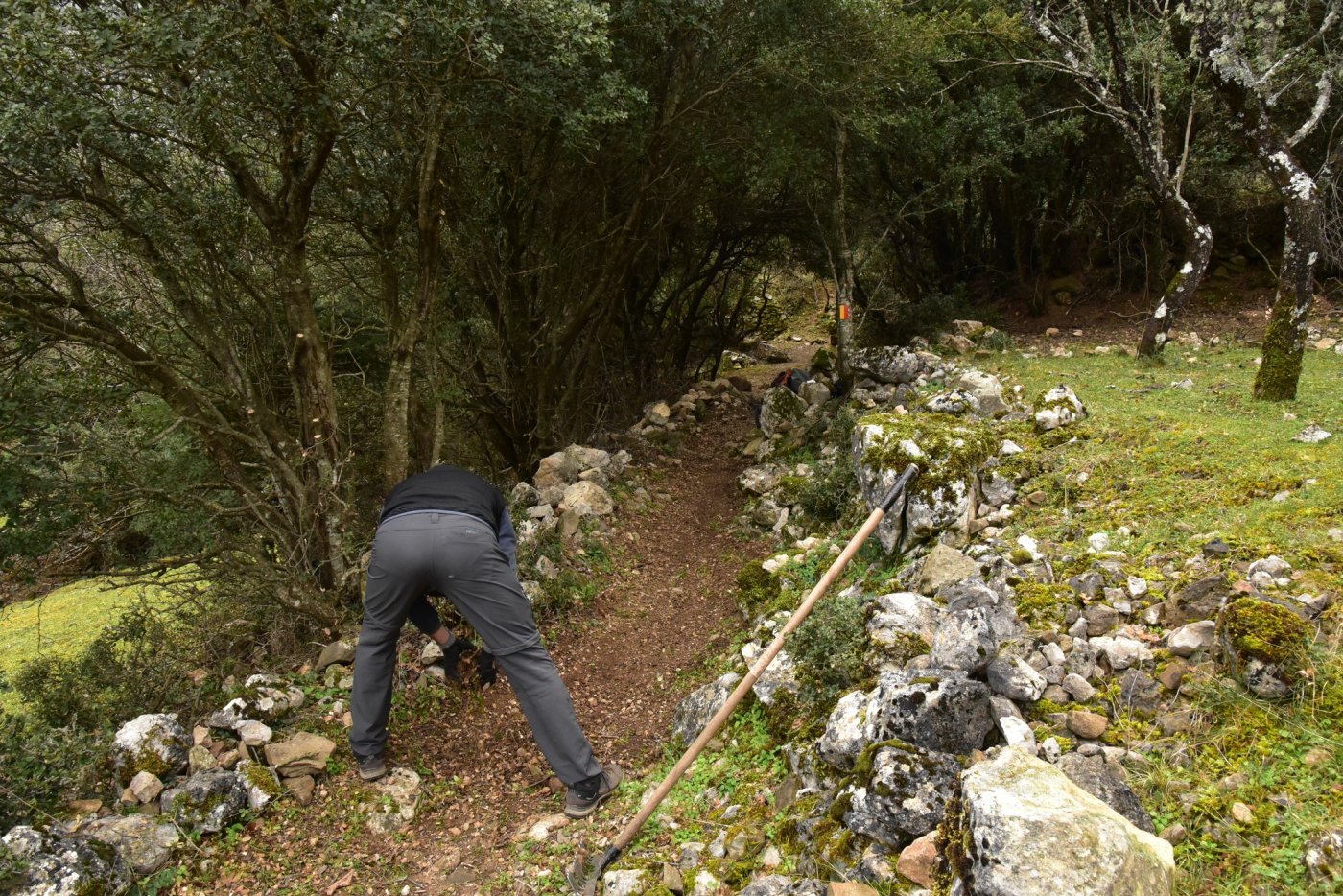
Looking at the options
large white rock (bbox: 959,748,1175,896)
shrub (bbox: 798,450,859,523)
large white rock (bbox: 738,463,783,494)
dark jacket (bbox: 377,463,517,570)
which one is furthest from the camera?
large white rock (bbox: 738,463,783,494)

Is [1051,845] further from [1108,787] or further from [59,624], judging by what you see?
[59,624]

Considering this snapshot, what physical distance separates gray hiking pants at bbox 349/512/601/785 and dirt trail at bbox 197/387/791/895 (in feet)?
1.72

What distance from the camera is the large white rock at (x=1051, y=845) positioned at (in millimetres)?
1983

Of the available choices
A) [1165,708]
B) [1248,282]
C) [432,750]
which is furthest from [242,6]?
[1248,282]

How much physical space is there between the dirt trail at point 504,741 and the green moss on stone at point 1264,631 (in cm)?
296

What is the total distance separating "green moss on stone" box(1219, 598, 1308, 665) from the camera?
9.20 feet

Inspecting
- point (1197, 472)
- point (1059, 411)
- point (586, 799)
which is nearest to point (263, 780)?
point (586, 799)

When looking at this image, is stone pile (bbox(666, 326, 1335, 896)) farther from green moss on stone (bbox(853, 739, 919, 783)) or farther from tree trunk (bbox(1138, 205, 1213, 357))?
tree trunk (bbox(1138, 205, 1213, 357))

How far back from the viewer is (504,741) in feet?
15.5

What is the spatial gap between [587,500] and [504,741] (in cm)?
338

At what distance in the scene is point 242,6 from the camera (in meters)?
4.46

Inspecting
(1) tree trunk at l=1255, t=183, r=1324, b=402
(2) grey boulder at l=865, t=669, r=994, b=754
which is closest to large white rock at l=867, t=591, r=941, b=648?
(2) grey boulder at l=865, t=669, r=994, b=754

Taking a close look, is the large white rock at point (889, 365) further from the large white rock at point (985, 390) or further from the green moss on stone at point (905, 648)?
the green moss on stone at point (905, 648)

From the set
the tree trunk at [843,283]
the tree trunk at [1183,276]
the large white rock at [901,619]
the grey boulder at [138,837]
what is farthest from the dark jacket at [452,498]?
the tree trunk at [1183,276]
